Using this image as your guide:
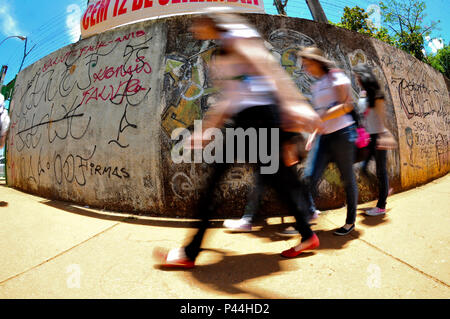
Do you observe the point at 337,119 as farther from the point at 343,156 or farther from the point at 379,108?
the point at 379,108

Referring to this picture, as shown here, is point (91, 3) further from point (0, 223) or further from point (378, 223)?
point (378, 223)

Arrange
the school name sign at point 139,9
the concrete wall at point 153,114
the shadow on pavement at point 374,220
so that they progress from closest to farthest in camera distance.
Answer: the shadow on pavement at point 374,220, the concrete wall at point 153,114, the school name sign at point 139,9

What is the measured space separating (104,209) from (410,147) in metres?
5.13

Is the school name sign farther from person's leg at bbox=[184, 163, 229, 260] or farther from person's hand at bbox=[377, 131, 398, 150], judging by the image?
person's leg at bbox=[184, 163, 229, 260]

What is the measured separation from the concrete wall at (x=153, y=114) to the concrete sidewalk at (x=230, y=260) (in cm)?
48

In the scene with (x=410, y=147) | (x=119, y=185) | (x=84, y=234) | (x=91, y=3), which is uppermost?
(x=91, y=3)

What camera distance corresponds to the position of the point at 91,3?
5566 millimetres

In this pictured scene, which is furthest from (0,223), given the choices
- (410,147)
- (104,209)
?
(410,147)

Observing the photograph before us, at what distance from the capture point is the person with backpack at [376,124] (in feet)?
8.43

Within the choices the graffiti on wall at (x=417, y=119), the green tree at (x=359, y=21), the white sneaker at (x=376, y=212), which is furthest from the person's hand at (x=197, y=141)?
the green tree at (x=359, y=21)
